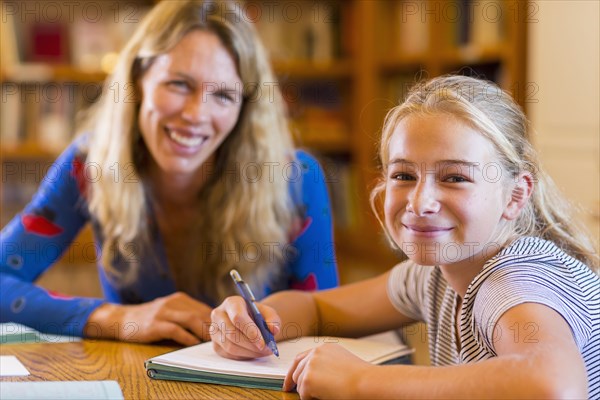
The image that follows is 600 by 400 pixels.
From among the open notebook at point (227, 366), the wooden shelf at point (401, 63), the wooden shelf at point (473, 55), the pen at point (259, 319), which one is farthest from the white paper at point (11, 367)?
the wooden shelf at point (401, 63)

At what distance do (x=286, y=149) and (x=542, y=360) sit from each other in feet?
3.60

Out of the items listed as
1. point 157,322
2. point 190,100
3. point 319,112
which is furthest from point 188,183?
point 319,112

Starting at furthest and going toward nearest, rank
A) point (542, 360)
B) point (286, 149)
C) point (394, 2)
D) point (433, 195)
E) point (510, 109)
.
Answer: point (394, 2) < point (286, 149) < point (510, 109) < point (433, 195) < point (542, 360)

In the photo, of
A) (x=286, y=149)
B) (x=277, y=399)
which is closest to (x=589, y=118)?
(x=286, y=149)

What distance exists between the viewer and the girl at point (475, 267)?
0.83 metres

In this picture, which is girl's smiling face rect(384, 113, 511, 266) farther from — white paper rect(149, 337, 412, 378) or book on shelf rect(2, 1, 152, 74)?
book on shelf rect(2, 1, 152, 74)

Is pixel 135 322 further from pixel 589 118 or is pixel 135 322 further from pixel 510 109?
pixel 589 118

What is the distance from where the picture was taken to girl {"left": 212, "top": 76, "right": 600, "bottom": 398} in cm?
83

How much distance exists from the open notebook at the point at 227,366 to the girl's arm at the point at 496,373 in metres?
0.12

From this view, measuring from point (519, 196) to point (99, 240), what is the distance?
3.28 feet

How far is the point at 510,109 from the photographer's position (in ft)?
3.57

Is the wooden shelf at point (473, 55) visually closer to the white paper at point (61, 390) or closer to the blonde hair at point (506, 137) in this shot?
the blonde hair at point (506, 137)

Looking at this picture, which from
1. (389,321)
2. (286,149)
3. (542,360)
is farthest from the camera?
(286,149)

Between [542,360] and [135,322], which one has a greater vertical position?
[542,360]
